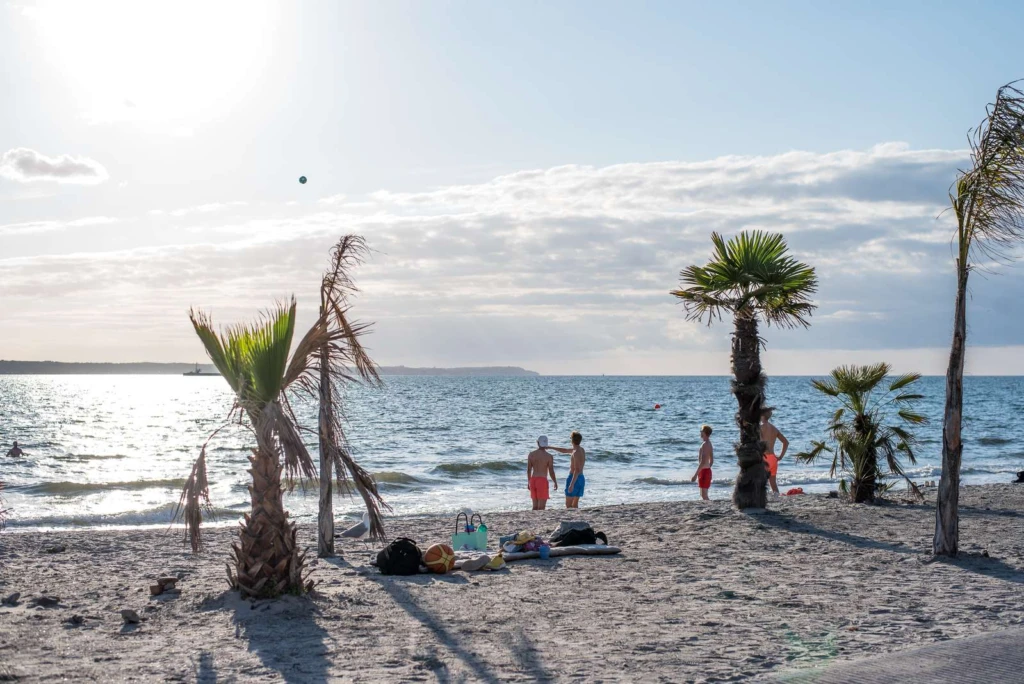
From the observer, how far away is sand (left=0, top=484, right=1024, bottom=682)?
603 cm

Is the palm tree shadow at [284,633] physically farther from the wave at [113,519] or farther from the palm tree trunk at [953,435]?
the wave at [113,519]

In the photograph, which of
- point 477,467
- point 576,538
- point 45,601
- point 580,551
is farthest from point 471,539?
point 477,467

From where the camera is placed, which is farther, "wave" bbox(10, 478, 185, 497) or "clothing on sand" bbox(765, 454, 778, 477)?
"wave" bbox(10, 478, 185, 497)

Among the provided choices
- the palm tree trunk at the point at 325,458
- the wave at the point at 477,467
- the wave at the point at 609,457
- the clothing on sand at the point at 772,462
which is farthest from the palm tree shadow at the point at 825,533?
the wave at the point at 609,457

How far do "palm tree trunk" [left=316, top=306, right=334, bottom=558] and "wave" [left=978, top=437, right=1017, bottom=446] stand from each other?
121ft

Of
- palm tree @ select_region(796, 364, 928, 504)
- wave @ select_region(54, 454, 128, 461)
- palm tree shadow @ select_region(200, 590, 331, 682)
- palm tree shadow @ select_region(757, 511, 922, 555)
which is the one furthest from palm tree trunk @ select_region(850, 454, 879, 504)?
wave @ select_region(54, 454, 128, 461)

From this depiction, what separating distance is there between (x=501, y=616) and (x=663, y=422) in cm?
5157

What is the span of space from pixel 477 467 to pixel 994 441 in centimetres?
2489

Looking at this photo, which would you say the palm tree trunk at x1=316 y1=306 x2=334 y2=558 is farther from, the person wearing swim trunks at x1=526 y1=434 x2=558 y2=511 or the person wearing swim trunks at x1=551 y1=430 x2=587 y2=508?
the person wearing swim trunks at x1=551 y1=430 x2=587 y2=508

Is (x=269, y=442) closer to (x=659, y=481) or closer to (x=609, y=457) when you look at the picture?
(x=659, y=481)

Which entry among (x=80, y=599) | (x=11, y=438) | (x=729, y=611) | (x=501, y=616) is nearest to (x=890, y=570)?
(x=729, y=611)

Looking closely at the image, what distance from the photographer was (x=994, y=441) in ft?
133

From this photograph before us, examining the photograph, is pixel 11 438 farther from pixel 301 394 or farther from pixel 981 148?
pixel 981 148

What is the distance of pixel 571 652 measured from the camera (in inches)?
248
